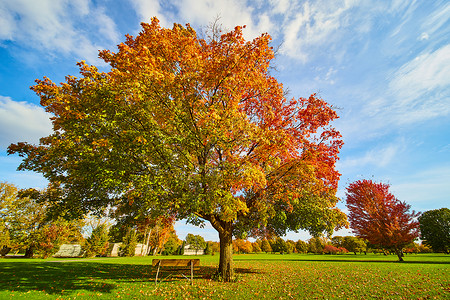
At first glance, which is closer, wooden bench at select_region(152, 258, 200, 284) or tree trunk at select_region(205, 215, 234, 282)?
wooden bench at select_region(152, 258, 200, 284)

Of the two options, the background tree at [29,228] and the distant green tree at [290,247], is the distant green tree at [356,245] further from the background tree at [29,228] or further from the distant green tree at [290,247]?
the background tree at [29,228]

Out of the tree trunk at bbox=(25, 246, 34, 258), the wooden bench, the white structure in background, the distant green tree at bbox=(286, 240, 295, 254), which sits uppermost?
the distant green tree at bbox=(286, 240, 295, 254)

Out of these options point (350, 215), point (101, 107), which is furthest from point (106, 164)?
point (350, 215)

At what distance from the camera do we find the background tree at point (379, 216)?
23016mm

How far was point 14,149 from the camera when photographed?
32.3ft

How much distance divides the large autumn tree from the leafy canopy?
5cm

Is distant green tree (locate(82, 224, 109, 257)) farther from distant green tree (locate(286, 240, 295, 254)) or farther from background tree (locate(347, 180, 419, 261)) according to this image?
distant green tree (locate(286, 240, 295, 254))

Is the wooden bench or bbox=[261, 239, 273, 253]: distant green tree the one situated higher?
bbox=[261, 239, 273, 253]: distant green tree

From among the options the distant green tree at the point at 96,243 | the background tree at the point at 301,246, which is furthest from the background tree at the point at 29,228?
the background tree at the point at 301,246

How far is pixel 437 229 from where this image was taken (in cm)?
4441

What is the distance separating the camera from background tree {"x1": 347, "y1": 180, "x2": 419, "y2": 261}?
23016mm

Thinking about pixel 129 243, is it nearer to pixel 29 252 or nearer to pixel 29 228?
pixel 29 252

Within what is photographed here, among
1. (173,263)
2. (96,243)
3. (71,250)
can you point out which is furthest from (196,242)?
(173,263)

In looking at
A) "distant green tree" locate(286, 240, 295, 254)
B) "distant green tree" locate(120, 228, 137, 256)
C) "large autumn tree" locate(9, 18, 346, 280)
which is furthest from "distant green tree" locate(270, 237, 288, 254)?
"large autumn tree" locate(9, 18, 346, 280)
